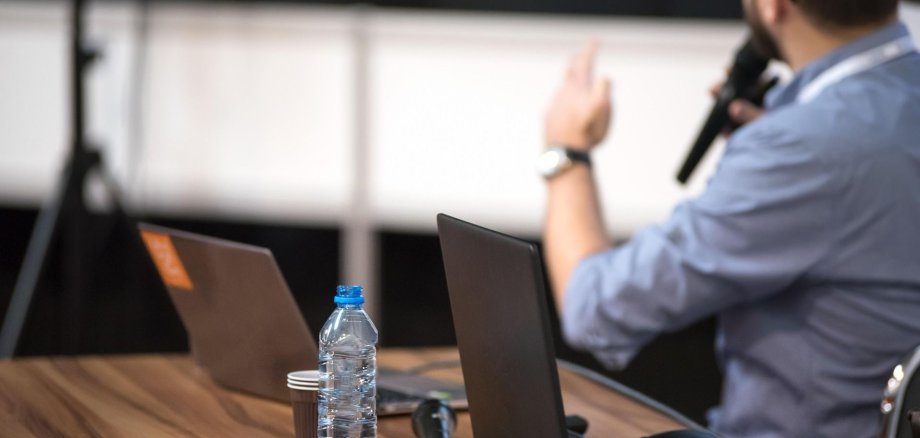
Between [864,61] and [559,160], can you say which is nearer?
[864,61]

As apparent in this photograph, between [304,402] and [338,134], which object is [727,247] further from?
[338,134]

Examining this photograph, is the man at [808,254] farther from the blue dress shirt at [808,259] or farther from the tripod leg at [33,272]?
the tripod leg at [33,272]

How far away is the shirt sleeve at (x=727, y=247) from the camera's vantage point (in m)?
1.42

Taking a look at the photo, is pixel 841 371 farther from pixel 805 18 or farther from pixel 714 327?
pixel 714 327

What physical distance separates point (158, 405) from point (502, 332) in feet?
2.00

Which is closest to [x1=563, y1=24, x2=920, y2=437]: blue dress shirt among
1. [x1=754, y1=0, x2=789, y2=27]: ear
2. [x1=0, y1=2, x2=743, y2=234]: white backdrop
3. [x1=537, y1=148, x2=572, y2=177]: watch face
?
[x1=754, y1=0, x2=789, y2=27]: ear

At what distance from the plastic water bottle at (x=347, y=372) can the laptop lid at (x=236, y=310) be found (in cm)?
10

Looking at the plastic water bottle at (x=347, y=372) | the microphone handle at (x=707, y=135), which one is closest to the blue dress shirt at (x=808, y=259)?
the microphone handle at (x=707, y=135)

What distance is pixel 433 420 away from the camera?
1227 mm

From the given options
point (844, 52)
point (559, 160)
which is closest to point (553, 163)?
point (559, 160)

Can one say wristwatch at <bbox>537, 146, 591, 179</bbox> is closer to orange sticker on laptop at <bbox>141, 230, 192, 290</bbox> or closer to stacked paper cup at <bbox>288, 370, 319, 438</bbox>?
orange sticker on laptop at <bbox>141, 230, 192, 290</bbox>

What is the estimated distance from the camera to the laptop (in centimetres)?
127

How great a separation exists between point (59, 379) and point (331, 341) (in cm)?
56

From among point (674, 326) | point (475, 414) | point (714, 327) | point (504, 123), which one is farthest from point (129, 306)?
point (475, 414)
